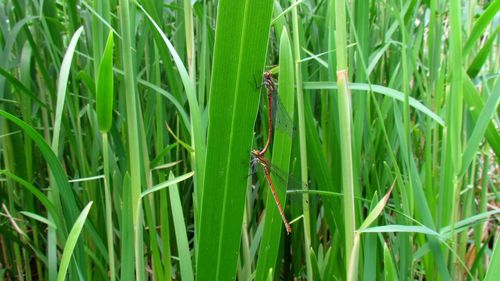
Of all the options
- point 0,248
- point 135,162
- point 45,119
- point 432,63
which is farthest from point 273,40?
point 0,248

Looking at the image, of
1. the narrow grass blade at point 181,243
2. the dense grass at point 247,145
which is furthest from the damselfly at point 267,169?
the narrow grass blade at point 181,243

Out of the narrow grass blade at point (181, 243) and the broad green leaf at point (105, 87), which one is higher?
the broad green leaf at point (105, 87)

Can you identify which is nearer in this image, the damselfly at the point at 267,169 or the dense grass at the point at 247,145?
the dense grass at the point at 247,145

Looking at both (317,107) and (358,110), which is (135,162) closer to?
(358,110)

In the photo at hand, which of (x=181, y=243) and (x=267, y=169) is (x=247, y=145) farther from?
(x=181, y=243)

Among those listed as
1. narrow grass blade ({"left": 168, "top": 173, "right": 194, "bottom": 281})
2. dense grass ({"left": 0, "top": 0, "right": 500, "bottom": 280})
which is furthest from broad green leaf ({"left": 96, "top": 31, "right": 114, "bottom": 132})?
narrow grass blade ({"left": 168, "top": 173, "right": 194, "bottom": 281})

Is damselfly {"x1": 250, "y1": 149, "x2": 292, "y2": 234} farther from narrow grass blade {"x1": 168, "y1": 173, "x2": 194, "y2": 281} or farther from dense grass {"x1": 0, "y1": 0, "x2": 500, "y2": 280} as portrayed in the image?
narrow grass blade {"x1": 168, "y1": 173, "x2": 194, "y2": 281}

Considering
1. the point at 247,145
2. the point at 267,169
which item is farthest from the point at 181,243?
the point at 247,145

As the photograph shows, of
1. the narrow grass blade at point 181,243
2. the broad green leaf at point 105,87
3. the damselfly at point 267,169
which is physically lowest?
the narrow grass blade at point 181,243

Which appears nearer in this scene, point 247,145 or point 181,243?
point 247,145

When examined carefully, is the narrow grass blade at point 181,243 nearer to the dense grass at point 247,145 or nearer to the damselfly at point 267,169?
the dense grass at point 247,145
